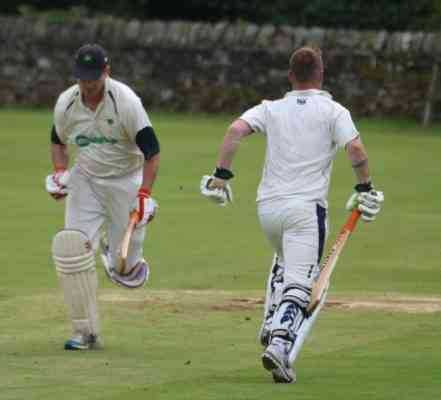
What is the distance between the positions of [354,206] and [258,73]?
19.0 meters

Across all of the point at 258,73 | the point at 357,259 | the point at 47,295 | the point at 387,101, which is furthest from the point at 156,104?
the point at 47,295

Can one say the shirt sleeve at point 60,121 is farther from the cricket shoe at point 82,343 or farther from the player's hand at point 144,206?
the cricket shoe at point 82,343

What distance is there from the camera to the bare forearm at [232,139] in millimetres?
7652

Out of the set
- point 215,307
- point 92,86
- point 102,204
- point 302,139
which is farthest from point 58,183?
point 302,139

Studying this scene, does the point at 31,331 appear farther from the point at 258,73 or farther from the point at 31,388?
the point at 258,73

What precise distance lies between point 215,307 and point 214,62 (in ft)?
56.2

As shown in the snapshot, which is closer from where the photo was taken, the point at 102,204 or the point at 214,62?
the point at 102,204

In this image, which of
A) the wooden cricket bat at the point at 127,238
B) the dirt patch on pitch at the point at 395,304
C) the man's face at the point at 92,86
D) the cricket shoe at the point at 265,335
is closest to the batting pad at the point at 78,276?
the wooden cricket bat at the point at 127,238

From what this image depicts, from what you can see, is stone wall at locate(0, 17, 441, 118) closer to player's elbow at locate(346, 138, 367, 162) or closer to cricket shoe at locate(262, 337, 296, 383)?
player's elbow at locate(346, 138, 367, 162)

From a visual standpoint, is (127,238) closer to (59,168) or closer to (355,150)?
(59,168)

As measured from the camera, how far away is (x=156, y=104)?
27.3 m

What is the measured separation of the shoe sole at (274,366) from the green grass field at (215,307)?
59mm

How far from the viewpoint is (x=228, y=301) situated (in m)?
10.4

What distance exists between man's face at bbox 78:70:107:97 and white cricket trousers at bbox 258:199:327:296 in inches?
54.1
